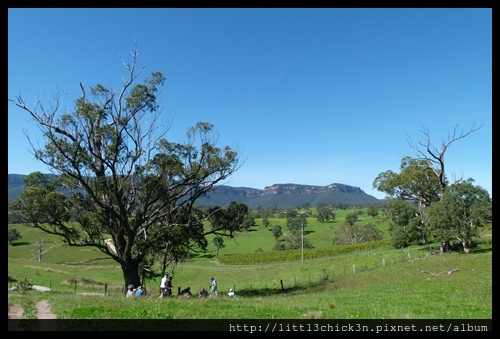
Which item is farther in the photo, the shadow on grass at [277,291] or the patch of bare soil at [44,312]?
the shadow on grass at [277,291]

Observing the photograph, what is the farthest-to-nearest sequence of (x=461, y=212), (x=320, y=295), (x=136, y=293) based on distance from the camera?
(x=461, y=212) → (x=320, y=295) → (x=136, y=293)

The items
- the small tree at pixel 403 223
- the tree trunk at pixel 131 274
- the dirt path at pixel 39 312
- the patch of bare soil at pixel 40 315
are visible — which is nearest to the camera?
the patch of bare soil at pixel 40 315

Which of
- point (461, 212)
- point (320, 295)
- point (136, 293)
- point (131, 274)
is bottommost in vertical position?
point (320, 295)

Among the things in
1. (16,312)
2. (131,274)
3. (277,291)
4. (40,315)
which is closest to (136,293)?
(131,274)

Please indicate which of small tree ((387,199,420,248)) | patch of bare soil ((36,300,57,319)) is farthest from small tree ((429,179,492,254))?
patch of bare soil ((36,300,57,319))

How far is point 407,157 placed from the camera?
156ft

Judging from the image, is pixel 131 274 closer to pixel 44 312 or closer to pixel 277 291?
pixel 44 312

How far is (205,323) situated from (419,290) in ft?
54.3

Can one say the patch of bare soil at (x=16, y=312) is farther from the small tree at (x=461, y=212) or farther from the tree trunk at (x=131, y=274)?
the small tree at (x=461, y=212)

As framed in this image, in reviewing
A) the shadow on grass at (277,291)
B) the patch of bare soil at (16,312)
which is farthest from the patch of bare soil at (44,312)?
the shadow on grass at (277,291)
